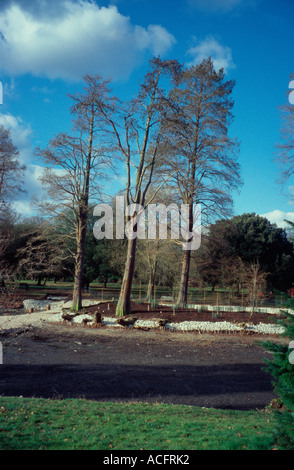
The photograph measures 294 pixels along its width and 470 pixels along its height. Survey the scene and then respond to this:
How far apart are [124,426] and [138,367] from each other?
4.66 m

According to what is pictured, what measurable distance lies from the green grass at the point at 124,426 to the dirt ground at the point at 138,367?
91 cm

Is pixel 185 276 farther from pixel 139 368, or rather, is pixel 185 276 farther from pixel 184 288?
pixel 139 368

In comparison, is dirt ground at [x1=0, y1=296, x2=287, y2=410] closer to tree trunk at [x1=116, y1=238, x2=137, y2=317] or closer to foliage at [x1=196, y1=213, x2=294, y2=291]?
tree trunk at [x1=116, y1=238, x2=137, y2=317]

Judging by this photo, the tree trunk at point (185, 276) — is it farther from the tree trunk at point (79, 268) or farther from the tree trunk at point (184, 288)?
the tree trunk at point (79, 268)

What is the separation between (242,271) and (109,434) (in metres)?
22.8

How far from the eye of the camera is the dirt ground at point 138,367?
25.4 ft

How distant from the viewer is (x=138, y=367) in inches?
390

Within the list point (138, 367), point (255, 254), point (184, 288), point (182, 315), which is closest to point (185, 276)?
point (184, 288)

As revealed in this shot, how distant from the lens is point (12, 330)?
47.9 feet

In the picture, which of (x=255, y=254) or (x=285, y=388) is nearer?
(x=285, y=388)

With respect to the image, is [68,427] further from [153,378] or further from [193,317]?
[193,317]

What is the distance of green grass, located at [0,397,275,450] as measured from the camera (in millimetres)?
4559
